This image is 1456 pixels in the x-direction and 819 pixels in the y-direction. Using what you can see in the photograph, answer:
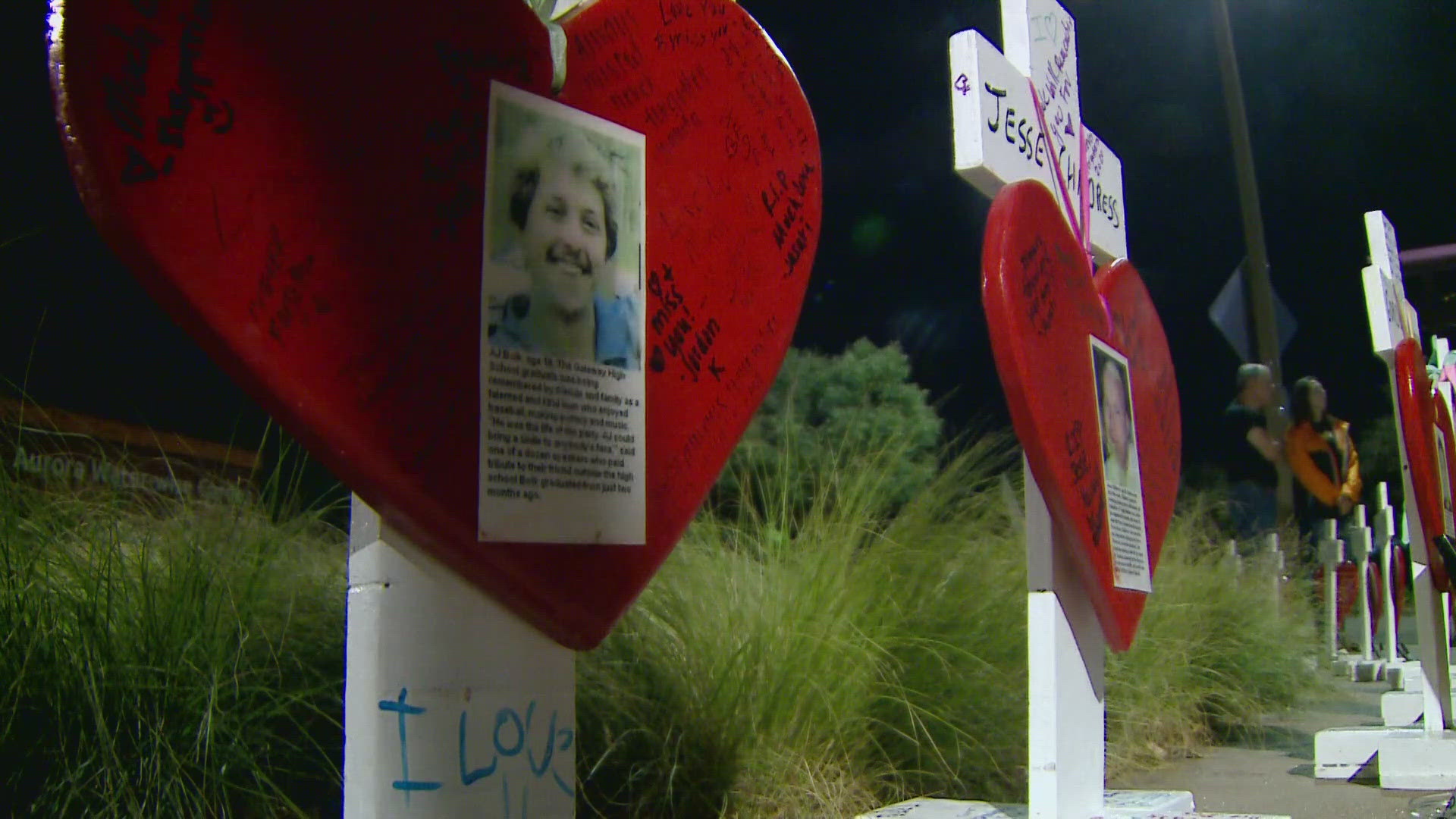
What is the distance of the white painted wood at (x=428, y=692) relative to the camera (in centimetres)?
132

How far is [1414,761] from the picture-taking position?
4.07 metres

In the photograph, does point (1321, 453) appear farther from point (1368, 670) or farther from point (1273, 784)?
point (1273, 784)

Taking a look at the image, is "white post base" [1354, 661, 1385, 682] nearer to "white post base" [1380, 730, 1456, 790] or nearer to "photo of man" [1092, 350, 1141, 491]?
"white post base" [1380, 730, 1456, 790]

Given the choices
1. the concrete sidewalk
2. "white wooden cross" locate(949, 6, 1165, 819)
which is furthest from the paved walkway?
"white wooden cross" locate(949, 6, 1165, 819)

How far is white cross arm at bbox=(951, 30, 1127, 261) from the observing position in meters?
2.47

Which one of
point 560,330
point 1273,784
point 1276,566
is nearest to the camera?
point 560,330

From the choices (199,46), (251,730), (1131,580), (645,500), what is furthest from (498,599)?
(1131,580)

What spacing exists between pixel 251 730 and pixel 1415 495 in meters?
3.63

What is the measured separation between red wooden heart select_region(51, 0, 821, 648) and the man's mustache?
0.11 m

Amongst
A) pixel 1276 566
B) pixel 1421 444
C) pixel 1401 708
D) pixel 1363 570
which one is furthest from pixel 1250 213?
pixel 1421 444

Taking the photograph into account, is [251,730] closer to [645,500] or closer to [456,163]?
[645,500]

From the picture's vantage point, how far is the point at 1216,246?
44.0ft

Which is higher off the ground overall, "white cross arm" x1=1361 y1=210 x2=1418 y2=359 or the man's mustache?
→ "white cross arm" x1=1361 y1=210 x2=1418 y2=359

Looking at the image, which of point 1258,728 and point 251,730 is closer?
point 251,730
